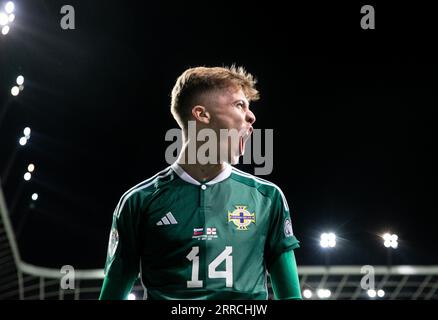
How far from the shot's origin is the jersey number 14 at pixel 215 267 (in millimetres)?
2434

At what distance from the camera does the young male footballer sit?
246cm

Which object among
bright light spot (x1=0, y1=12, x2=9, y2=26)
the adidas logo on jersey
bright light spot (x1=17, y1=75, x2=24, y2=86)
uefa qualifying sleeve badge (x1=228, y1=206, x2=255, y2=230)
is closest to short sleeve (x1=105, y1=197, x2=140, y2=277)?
the adidas logo on jersey

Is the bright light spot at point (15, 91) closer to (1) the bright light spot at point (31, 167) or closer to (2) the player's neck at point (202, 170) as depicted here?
(1) the bright light spot at point (31, 167)

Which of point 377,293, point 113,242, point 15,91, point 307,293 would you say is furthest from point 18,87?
point 113,242

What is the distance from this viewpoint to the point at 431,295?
→ 418 inches

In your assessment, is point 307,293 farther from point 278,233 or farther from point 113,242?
point 113,242

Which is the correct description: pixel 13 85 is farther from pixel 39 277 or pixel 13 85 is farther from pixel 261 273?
pixel 261 273

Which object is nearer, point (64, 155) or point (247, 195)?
point (247, 195)

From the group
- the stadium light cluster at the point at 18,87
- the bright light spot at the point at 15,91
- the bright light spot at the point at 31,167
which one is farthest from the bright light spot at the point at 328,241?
the bright light spot at the point at 15,91

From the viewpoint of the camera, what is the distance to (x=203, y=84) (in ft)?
9.20

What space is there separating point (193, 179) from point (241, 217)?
0.33m
